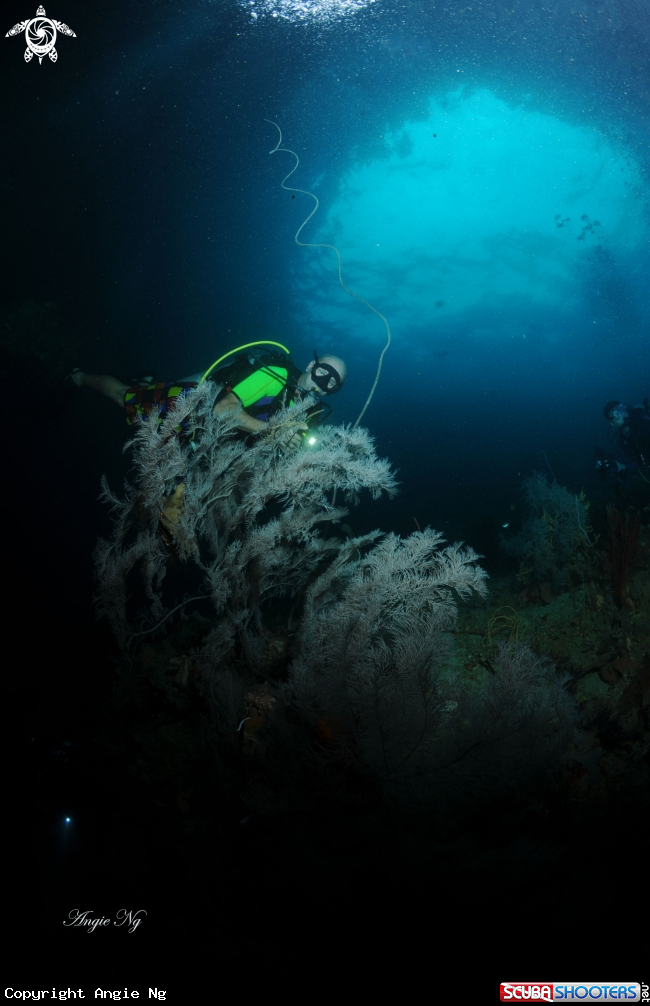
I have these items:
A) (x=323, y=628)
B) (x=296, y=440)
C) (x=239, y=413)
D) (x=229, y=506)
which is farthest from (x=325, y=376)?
(x=323, y=628)

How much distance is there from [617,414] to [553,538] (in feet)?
16.5

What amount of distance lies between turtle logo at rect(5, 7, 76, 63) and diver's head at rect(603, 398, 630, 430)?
14272mm

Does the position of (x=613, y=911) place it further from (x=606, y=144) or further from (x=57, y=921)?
(x=606, y=144)

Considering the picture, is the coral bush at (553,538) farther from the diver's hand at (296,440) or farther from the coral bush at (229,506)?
the diver's hand at (296,440)

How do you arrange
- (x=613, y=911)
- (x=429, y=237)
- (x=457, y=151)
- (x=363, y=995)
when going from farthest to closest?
(x=429, y=237)
(x=457, y=151)
(x=613, y=911)
(x=363, y=995)

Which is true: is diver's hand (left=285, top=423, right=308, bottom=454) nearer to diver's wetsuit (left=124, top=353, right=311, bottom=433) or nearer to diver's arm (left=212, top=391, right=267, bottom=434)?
diver's arm (left=212, top=391, right=267, bottom=434)

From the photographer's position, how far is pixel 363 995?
1942 mm

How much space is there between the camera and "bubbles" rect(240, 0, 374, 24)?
7070 mm

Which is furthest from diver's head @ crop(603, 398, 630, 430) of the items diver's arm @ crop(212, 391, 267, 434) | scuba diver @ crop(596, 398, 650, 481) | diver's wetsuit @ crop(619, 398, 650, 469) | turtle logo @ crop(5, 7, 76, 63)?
turtle logo @ crop(5, 7, 76, 63)

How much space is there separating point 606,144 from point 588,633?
1888 centimetres

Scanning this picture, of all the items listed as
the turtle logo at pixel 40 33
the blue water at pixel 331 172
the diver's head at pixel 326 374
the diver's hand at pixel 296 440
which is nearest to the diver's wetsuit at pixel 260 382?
the diver's head at pixel 326 374

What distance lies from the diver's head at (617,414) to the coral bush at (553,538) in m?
3.40

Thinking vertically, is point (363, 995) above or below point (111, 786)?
below

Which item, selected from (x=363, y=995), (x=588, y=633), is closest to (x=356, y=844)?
(x=363, y=995)
